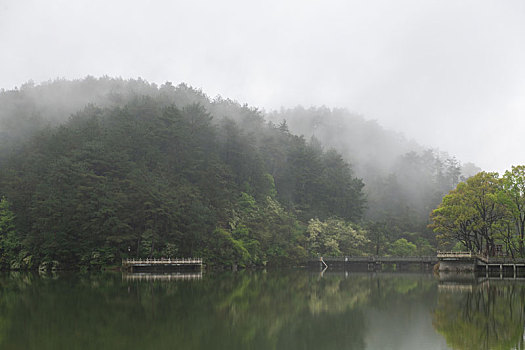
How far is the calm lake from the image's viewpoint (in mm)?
14555

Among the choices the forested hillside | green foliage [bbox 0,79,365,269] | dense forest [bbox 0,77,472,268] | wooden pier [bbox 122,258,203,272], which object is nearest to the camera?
wooden pier [bbox 122,258,203,272]

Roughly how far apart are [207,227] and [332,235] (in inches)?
884

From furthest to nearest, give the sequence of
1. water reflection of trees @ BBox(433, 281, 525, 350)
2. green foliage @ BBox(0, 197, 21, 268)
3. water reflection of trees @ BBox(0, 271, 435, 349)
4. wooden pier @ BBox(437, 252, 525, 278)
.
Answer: green foliage @ BBox(0, 197, 21, 268) < wooden pier @ BBox(437, 252, 525, 278) < water reflection of trees @ BBox(433, 281, 525, 350) < water reflection of trees @ BBox(0, 271, 435, 349)

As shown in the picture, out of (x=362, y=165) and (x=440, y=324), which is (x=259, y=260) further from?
(x=362, y=165)

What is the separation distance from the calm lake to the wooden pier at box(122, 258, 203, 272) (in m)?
19.2

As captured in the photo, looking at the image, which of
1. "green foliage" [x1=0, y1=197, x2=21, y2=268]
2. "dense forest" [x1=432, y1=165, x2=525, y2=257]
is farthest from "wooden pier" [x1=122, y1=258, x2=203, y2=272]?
"dense forest" [x1=432, y1=165, x2=525, y2=257]

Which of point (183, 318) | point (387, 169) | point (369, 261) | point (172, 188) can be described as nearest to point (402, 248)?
point (369, 261)

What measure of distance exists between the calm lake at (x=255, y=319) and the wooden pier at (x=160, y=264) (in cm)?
1917

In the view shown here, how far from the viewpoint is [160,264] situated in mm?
49156

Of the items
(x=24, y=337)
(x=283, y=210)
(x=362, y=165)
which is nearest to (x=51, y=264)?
(x=283, y=210)

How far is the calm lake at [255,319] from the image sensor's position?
14.6 m

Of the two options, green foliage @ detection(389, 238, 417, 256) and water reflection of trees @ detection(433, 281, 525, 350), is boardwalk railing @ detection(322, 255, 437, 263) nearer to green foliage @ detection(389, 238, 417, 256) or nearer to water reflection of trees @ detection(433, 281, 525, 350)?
green foliage @ detection(389, 238, 417, 256)

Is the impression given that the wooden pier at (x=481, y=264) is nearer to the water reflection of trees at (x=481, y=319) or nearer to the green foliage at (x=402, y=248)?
the water reflection of trees at (x=481, y=319)

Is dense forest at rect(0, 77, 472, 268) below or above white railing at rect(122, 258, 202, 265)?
above
